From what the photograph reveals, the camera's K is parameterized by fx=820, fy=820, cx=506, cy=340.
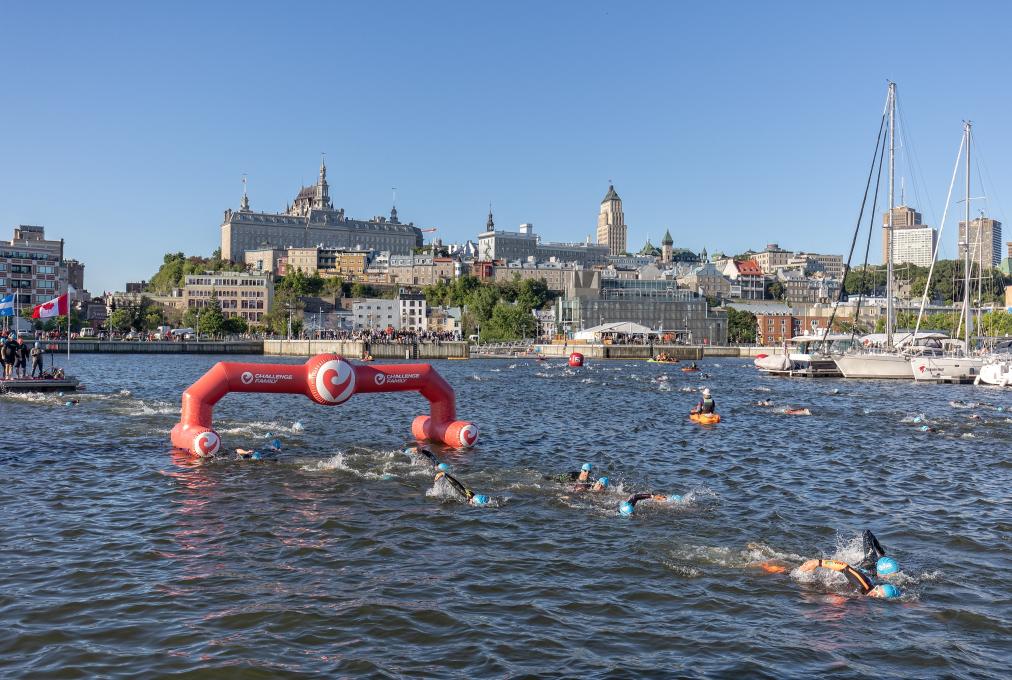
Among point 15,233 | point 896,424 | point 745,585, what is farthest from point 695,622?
point 15,233

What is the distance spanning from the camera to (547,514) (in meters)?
17.3

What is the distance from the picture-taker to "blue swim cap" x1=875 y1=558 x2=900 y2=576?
13117 millimetres

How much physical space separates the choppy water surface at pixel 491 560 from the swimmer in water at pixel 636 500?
0.64ft

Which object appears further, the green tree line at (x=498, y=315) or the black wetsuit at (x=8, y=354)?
the green tree line at (x=498, y=315)

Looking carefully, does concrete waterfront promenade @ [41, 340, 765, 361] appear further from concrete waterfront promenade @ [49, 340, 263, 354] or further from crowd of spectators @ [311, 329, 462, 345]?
crowd of spectators @ [311, 329, 462, 345]

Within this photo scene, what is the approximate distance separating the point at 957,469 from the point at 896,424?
40.7ft

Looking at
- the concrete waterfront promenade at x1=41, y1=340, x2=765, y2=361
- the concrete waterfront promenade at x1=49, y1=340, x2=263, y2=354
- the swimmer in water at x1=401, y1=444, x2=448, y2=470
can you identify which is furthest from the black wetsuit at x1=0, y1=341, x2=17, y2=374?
the concrete waterfront promenade at x1=49, y1=340, x2=263, y2=354

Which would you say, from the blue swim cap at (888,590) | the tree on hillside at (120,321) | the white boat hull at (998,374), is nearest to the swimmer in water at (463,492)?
the blue swim cap at (888,590)

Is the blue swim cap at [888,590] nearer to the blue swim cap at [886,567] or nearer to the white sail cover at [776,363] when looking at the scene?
the blue swim cap at [886,567]

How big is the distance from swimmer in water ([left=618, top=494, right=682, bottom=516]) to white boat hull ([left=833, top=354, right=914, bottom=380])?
57.6 m

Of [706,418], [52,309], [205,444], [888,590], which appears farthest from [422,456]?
[52,309]

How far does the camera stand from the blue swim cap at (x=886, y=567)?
1312 cm

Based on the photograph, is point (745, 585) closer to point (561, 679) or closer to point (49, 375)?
point (561, 679)

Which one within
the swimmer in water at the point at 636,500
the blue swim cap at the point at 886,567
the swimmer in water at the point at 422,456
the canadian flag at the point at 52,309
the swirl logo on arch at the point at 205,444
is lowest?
the blue swim cap at the point at 886,567
